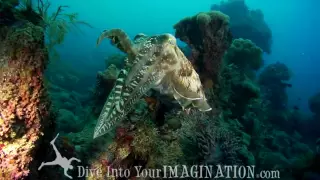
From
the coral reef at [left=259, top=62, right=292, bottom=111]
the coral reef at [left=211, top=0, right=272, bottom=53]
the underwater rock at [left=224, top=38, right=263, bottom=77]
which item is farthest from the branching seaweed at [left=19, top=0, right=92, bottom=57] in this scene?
the coral reef at [left=211, top=0, right=272, bottom=53]

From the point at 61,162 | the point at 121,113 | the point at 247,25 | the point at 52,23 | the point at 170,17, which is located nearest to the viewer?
the point at 121,113

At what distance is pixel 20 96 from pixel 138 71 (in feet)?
4.15

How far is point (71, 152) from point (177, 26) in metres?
6.40

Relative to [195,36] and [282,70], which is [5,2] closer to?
[195,36]

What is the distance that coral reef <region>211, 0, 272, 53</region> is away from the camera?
24.1 meters

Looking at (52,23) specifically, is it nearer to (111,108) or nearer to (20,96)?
(20,96)

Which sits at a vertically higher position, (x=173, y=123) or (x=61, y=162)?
(x=173, y=123)

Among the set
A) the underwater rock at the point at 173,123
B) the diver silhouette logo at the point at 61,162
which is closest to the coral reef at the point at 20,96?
the diver silhouette logo at the point at 61,162

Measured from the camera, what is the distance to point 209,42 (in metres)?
7.52

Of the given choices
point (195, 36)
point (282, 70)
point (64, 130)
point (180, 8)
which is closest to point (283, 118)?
point (282, 70)

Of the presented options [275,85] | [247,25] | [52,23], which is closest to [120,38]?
[52,23]

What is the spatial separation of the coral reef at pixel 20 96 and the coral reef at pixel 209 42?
5.10m

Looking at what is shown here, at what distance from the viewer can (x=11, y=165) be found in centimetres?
267

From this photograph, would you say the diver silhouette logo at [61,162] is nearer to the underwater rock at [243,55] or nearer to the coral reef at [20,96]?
the coral reef at [20,96]
